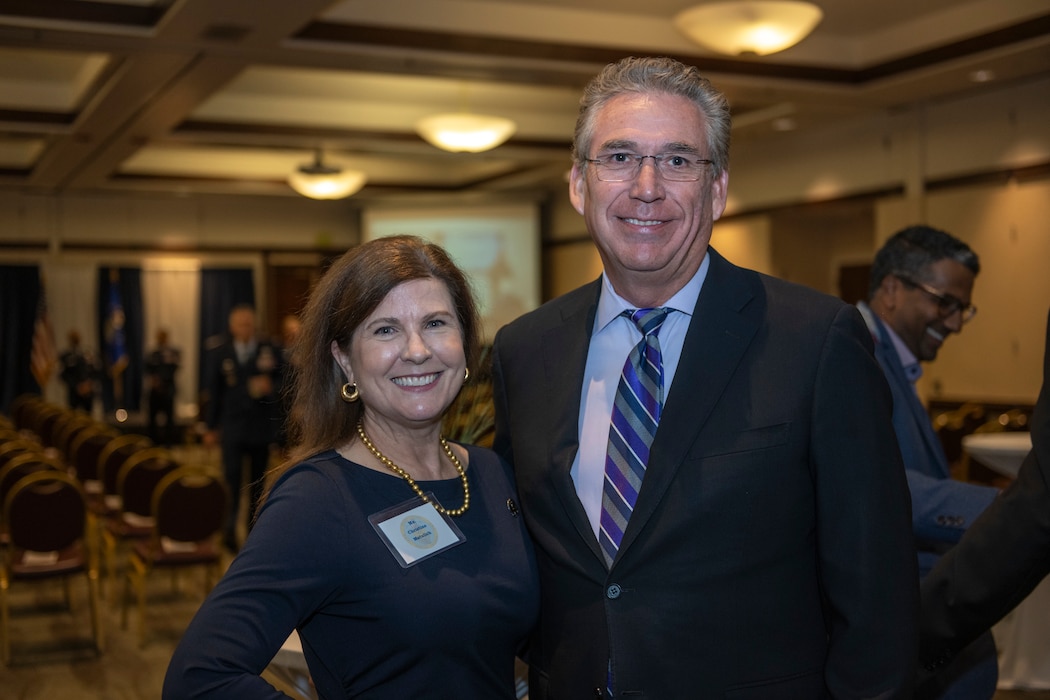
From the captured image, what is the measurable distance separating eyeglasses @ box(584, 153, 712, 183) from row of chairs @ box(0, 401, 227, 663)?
183 inches

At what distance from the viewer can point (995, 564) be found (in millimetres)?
1802

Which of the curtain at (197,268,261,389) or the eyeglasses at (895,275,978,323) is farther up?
the curtain at (197,268,261,389)

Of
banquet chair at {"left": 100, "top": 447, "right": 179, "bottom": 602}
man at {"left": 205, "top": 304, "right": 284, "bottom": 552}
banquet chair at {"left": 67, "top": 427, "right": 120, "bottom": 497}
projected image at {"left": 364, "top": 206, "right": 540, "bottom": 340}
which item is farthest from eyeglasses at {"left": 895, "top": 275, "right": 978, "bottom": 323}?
projected image at {"left": 364, "top": 206, "right": 540, "bottom": 340}

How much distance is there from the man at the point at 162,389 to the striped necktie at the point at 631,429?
1493 cm

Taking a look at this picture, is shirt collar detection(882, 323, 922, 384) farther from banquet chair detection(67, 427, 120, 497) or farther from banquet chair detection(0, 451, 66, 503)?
banquet chair detection(67, 427, 120, 497)

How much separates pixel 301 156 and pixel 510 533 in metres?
13.1

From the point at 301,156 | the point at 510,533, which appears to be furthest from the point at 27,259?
the point at 510,533

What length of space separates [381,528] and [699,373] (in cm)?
59

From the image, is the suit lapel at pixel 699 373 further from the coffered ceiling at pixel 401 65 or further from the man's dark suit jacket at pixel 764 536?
the coffered ceiling at pixel 401 65

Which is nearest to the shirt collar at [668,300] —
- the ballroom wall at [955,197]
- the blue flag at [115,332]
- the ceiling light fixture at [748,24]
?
the ceiling light fixture at [748,24]

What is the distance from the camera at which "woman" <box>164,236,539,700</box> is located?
1623 mm

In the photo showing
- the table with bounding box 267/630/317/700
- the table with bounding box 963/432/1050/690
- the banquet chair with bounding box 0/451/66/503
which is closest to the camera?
the table with bounding box 267/630/317/700

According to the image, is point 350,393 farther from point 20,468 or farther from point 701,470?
point 20,468

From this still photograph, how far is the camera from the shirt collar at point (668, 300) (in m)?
1.78
